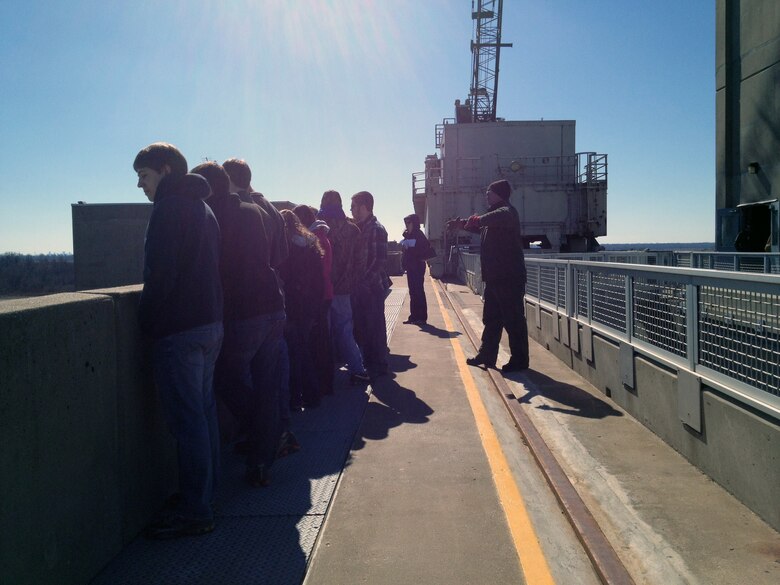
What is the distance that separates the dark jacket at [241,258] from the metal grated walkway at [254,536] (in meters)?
1.22

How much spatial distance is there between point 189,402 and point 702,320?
3509 millimetres

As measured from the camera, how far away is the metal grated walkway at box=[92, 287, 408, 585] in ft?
10.2

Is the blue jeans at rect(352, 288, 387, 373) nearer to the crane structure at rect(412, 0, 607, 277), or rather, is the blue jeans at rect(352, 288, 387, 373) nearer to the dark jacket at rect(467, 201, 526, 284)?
the dark jacket at rect(467, 201, 526, 284)

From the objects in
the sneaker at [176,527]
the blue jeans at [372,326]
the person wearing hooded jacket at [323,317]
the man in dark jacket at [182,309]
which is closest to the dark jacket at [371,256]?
the blue jeans at [372,326]

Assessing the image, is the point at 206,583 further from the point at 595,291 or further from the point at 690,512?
the point at 595,291

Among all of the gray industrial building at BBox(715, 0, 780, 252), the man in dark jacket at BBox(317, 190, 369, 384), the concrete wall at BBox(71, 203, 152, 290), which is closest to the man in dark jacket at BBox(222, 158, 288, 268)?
the man in dark jacket at BBox(317, 190, 369, 384)

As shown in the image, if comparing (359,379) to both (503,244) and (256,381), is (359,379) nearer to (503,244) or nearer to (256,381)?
(503,244)

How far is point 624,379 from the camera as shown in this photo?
19.1 ft

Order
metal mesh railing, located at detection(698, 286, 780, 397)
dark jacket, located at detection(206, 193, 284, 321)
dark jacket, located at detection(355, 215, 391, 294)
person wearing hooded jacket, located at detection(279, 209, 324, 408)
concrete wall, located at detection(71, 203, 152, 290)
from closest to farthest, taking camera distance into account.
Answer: metal mesh railing, located at detection(698, 286, 780, 397) → dark jacket, located at detection(206, 193, 284, 321) → person wearing hooded jacket, located at detection(279, 209, 324, 408) → dark jacket, located at detection(355, 215, 391, 294) → concrete wall, located at detection(71, 203, 152, 290)

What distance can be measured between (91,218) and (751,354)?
10.6 m

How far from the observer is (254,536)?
138 inches

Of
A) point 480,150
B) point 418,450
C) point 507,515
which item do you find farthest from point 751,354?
point 480,150

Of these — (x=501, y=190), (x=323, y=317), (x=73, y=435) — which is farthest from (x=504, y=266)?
(x=73, y=435)

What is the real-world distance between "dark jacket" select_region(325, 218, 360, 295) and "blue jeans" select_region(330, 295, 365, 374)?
14 cm
